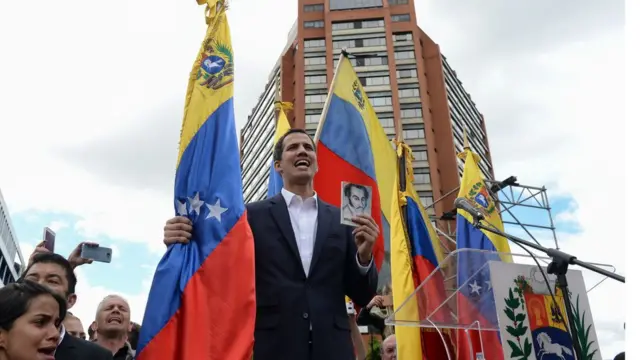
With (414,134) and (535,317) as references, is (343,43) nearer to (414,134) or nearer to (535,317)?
(414,134)

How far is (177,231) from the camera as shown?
253cm

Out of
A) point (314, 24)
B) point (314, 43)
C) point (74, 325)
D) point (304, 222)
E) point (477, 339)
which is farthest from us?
point (314, 24)

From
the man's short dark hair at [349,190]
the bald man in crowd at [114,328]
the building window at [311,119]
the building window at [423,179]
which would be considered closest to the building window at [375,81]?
the building window at [311,119]

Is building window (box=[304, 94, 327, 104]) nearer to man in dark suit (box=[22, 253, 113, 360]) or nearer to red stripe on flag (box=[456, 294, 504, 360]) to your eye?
red stripe on flag (box=[456, 294, 504, 360])

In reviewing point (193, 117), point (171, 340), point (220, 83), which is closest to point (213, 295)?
point (171, 340)

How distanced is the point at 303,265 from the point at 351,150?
2.87 m

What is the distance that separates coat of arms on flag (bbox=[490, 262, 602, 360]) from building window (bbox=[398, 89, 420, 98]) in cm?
3975

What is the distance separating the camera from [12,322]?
221cm

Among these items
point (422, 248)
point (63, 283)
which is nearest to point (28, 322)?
point (63, 283)

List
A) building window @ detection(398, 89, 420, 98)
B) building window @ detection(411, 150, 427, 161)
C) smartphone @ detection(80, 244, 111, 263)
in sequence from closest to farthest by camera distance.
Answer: smartphone @ detection(80, 244, 111, 263) → building window @ detection(411, 150, 427, 161) → building window @ detection(398, 89, 420, 98)

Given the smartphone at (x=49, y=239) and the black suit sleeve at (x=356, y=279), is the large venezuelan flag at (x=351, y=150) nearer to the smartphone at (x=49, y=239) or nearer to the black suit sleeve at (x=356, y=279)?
→ the black suit sleeve at (x=356, y=279)

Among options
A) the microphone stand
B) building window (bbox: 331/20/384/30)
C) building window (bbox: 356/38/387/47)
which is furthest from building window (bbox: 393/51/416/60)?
the microphone stand

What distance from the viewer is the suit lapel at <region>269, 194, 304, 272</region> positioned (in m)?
2.34

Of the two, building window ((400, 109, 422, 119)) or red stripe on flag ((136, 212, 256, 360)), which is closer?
red stripe on flag ((136, 212, 256, 360))
